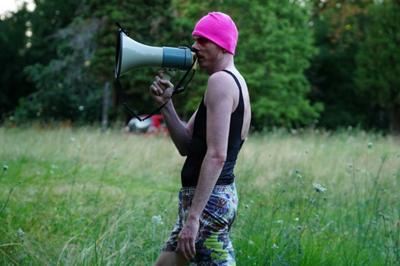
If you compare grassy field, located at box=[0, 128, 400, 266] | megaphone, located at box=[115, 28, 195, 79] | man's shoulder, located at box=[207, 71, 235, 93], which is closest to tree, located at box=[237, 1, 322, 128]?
grassy field, located at box=[0, 128, 400, 266]

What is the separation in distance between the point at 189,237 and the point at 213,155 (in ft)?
1.33

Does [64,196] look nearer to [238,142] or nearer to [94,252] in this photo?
[94,252]

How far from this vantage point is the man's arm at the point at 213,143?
2.83 m

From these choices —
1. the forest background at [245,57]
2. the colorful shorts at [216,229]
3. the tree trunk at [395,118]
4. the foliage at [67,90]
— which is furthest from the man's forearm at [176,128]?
the tree trunk at [395,118]

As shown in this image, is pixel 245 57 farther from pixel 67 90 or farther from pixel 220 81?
pixel 220 81

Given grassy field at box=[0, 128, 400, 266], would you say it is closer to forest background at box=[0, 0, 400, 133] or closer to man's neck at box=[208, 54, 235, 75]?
man's neck at box=[208, 54, 235, 75]

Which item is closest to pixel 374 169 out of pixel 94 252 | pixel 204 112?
pixel 94 252

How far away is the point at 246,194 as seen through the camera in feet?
19.7

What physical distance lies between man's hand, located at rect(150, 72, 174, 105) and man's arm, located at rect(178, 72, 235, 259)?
1.34 feet

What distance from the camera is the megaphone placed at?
3.12 meters

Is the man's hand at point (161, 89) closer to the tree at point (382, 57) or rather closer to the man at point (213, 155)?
the man at point (213, 155)

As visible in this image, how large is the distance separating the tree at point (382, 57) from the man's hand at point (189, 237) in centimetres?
2300

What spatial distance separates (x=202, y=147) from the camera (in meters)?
3.01

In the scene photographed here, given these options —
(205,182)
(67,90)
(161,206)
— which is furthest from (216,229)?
(67,90)
